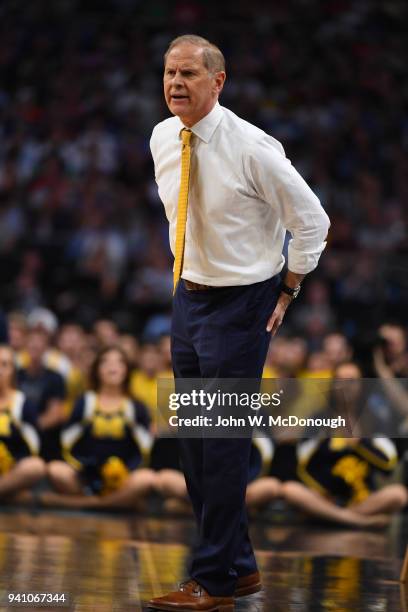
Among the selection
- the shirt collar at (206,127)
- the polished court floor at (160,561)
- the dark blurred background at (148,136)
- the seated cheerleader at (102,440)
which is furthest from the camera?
the dark blurred background at (148,136)

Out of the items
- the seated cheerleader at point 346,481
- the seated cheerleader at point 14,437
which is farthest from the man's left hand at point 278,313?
the seated cheerleader at point 14,437

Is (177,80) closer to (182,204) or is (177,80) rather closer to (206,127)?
(206,127)

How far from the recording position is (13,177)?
1111 centimetres

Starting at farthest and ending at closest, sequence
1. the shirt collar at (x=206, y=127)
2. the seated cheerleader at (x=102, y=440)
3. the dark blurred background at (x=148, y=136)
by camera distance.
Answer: the dark blurred background at (x=148, y=136) → the seated cheerleader at (x=102, y=440) → the shirt collar at (x=206, y=127)

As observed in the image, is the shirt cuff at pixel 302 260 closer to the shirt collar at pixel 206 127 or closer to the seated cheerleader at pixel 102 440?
the shirt collar at pixel 206 127

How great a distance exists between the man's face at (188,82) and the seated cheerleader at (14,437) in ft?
10.9

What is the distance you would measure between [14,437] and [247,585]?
315 cm

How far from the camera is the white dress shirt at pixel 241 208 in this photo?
380cm

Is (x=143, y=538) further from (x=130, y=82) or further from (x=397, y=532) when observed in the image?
(x=130, y=82)

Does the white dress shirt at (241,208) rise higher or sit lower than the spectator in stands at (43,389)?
higher

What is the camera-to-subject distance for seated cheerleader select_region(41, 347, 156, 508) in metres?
7.04

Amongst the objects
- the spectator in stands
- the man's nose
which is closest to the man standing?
the man's nose

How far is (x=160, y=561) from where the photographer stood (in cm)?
495

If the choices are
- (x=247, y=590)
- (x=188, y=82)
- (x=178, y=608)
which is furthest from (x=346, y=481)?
(x=188, y=82)
